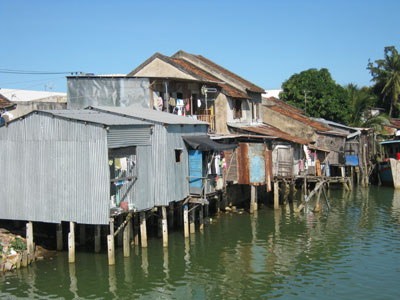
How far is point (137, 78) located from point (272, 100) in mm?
25112

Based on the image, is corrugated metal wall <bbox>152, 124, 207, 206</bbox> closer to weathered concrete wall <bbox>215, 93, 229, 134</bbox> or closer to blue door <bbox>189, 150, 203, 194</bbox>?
blue door <bbox>189, 150, 203, 194</bbox>

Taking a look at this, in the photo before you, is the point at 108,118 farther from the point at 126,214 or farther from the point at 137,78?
the point at 137,78

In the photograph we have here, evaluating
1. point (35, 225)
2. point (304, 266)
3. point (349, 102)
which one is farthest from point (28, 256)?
point (349, 102)

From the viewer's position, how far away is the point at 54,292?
54.9 ft

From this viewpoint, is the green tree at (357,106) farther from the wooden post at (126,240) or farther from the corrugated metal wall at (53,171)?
the corrugated metal wall at (53,171)

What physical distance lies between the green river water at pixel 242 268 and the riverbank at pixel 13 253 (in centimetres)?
39

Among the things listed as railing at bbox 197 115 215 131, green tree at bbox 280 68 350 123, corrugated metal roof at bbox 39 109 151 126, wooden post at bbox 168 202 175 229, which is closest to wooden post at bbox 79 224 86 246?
wooden post at bbox 168 202 175 229

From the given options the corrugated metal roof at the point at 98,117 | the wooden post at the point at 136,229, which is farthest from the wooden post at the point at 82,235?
the corrugated metal roof at the point at 98,117

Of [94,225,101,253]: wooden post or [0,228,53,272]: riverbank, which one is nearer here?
[0,228,53,272]: riverbank

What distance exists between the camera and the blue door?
2355 cm

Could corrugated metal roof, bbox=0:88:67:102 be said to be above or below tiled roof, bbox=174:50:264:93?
below

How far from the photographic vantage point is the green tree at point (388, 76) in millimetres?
58250

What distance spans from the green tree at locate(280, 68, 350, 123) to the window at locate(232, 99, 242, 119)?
52.7 ft

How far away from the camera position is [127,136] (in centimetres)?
1964
